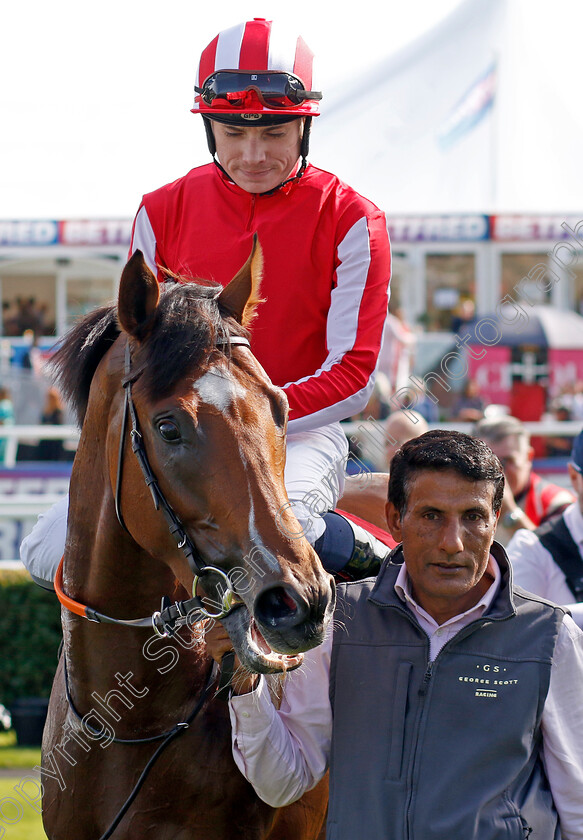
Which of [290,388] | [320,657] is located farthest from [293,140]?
[320,657]

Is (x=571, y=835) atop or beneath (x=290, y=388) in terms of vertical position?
beneath

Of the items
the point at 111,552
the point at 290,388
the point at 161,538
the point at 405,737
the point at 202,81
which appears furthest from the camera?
the point at 202,81

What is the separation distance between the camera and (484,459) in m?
2.21

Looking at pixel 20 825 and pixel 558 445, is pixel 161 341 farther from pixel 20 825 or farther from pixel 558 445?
pixel 558 445

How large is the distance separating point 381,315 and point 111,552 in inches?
43.6

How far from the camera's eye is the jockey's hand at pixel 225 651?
6.75 ft

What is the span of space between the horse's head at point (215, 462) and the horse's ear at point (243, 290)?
32 mm

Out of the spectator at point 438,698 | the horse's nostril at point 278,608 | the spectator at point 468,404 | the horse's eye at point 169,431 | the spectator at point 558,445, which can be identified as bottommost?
the spectator at point 438,698

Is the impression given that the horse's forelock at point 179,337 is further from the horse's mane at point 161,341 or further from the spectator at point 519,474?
the spectator at point 519,474

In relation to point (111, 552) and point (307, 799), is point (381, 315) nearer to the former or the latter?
point (111, 552)

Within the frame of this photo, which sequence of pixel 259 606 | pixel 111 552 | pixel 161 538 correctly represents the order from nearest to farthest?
pixel 259 606
pixel 161 538
pixel 111 552

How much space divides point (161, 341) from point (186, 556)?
50 centimetres

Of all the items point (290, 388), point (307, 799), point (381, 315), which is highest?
point (381, 315)

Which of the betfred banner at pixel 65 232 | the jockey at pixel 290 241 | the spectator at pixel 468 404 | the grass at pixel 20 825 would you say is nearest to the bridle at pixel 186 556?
the jockey at pixel 290 241
